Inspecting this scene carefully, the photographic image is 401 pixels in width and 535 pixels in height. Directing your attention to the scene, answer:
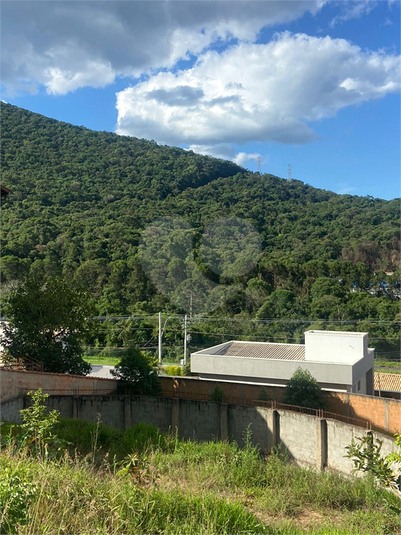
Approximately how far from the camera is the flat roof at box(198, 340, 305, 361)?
82.9 ft

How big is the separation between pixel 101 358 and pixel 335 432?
23023 millimetres

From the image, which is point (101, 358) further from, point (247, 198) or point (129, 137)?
point (129, 137)

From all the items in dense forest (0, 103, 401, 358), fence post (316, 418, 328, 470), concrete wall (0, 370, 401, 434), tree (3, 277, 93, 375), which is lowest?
fence post (316, 418, 328, 470)

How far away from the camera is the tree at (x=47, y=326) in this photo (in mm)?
18594

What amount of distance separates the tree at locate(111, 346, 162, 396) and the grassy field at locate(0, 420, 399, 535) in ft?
32.7

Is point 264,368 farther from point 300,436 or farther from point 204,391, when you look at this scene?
point 300,436

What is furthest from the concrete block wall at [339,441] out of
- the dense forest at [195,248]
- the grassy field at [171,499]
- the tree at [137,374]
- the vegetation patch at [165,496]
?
the dense forest at [195,248]

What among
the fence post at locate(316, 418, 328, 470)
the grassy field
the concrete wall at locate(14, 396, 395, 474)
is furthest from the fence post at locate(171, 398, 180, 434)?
the grassy field

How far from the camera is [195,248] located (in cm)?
5684

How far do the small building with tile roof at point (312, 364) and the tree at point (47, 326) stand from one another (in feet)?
23.0

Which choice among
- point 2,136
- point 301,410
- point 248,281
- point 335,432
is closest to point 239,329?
point 248,281

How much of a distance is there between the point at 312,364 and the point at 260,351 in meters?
5.09

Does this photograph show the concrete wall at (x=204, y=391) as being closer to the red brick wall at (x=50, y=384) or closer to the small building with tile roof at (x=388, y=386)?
the red brick wall at (x=50, y=384)

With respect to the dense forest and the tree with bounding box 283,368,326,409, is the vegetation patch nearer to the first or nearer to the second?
the tree with bounding box 283,368,326,409
